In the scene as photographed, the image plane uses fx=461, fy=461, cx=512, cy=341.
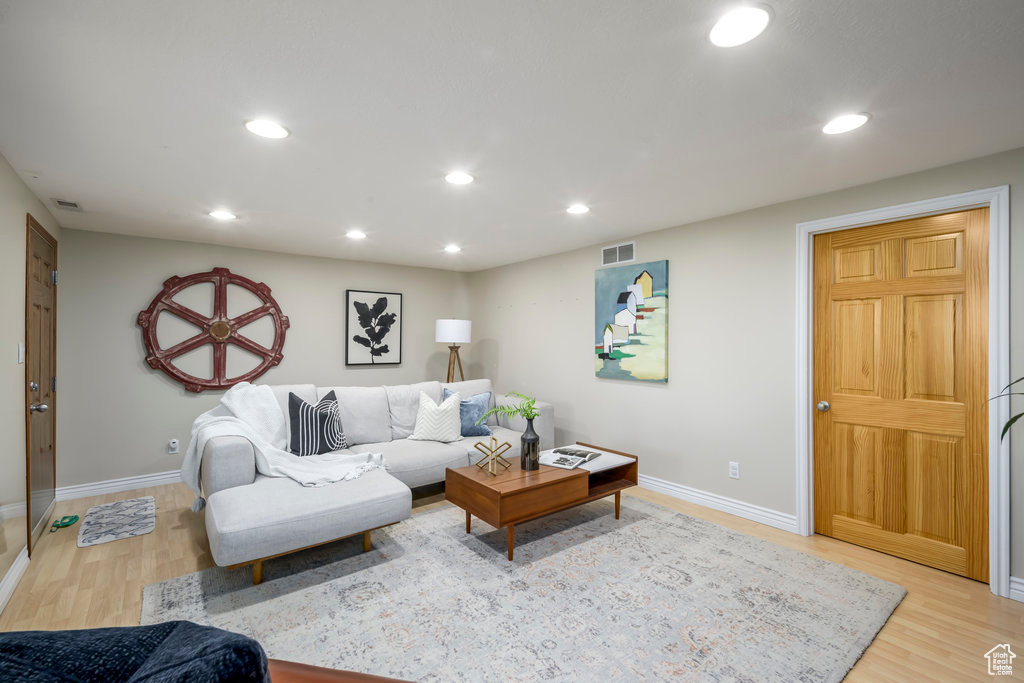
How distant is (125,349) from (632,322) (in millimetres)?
4545

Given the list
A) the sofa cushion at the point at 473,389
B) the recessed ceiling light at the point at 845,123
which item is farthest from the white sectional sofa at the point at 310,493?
the recessed ceiling light at the point at 845,123

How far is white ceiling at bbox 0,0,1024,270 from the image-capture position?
4.58 ft

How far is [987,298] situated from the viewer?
2.46m

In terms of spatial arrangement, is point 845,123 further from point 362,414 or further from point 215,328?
point 215,328

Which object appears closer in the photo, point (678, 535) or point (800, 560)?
point (800, 560)

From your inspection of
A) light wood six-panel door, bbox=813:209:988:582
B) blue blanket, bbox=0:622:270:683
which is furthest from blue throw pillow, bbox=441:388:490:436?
blue blanket, bbox=0:622:270:683

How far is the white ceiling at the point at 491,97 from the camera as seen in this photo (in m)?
1.40

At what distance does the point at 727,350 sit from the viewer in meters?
3.55

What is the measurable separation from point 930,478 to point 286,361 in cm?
538

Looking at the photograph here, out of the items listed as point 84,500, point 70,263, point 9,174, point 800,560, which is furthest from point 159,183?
point 800,560

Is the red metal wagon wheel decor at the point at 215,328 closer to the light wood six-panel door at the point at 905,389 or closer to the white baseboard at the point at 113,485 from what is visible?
the white baseboard at the point at 113,485

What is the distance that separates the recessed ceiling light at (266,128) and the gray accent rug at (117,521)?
2826mm

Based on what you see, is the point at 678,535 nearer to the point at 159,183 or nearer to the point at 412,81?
the point at 412,81

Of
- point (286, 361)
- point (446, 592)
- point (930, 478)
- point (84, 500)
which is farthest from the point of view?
point (286, 361)
